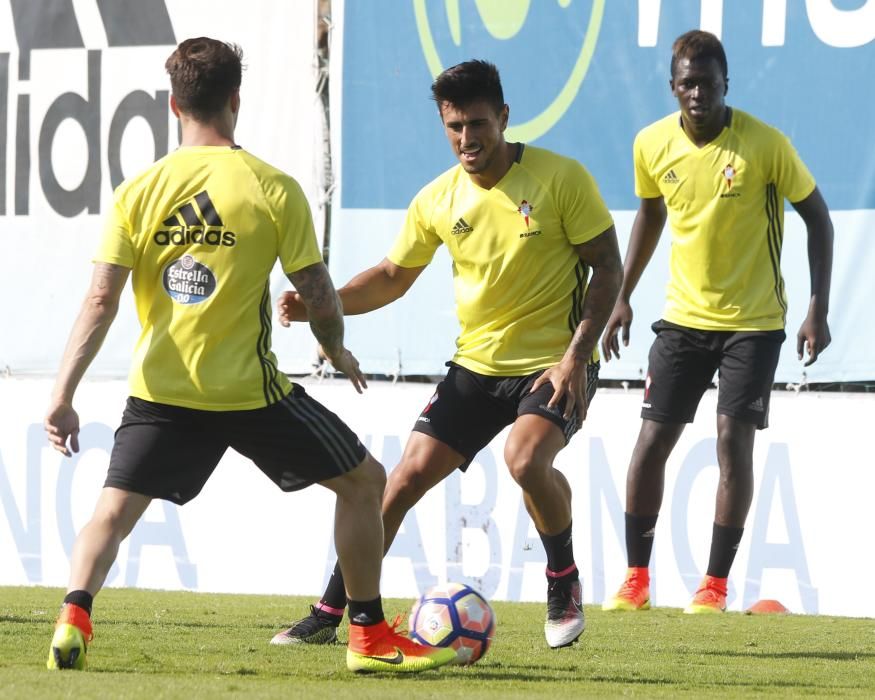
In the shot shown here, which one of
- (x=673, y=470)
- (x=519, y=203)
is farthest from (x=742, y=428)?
(x=519, y=203)

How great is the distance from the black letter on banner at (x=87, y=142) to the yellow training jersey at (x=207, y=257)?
223 inches

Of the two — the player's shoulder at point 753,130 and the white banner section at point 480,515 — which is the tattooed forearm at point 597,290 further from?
the white banner section at point 480,515

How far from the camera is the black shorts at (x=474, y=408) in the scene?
20.3ft

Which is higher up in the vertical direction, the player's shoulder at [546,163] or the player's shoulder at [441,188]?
the player's shoulder at [546,163]

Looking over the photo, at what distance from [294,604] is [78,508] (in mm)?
2306

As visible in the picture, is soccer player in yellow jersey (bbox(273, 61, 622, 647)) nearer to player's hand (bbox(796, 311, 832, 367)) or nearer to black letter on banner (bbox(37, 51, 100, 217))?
player's hand (bbox(796, 311, 832, 367))

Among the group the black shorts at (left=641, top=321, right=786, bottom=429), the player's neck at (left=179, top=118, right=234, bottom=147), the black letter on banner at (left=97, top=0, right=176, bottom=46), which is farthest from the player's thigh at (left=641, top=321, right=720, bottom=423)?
the black letter on banner at (left=97, top=0, right=176, bottom=46)

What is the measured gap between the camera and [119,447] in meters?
5.02

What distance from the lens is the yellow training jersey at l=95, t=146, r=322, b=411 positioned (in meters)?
4.88

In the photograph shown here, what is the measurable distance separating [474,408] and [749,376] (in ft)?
6.33

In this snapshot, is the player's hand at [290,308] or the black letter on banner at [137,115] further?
the black letter on banner at [137,115]

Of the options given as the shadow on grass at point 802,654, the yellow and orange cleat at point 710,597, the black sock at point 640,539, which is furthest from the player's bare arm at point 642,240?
the shadow on grass at point 802,654

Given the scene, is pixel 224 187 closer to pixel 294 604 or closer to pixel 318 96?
pixel 294 604

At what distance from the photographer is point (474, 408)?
20.5ft
